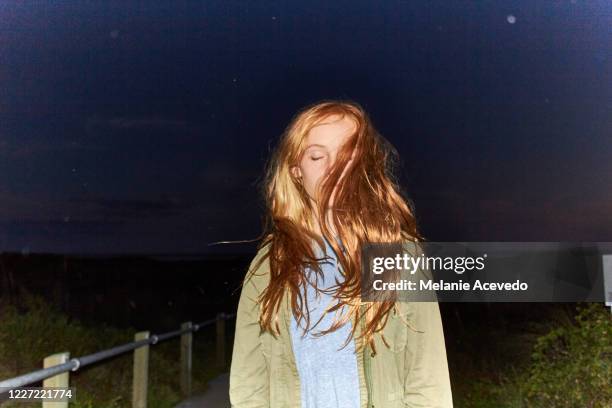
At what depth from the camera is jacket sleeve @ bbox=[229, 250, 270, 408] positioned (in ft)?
7.59

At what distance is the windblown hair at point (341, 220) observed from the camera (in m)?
2.24

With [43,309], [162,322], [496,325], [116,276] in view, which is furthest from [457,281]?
[116,276]

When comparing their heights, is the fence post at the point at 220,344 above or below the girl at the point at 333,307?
above

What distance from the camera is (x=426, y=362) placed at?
2.22m

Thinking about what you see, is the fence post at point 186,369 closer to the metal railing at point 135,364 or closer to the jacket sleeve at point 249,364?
the metal railing at point 135,364

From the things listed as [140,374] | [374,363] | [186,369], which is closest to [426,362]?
[374,363]

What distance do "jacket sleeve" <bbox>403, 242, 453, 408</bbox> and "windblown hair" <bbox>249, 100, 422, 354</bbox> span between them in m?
0.12

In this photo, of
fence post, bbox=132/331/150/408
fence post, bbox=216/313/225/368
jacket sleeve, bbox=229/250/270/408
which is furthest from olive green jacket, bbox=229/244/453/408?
fence post, bbox=216/313/225/368

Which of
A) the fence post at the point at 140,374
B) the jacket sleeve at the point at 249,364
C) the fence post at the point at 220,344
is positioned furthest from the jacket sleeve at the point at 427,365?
the fence post at the point at 220,344

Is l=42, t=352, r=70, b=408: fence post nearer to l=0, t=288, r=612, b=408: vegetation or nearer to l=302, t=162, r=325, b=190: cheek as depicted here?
l=0, t=288, r=612, b=408: vegetation

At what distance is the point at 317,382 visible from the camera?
2.24 meters

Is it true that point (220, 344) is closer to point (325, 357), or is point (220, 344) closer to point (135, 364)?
point (135, 364)

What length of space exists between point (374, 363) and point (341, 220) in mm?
486

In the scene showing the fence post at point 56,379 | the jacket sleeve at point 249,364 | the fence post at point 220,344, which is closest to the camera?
the jacket sleeve at point 249,364
